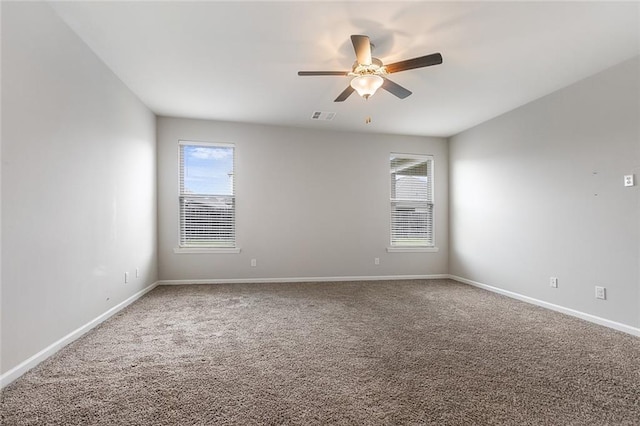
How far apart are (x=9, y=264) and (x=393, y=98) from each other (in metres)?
3.88

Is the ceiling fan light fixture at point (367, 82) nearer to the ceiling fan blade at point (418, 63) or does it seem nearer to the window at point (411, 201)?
the ceiling fan blade at point (418, 63)

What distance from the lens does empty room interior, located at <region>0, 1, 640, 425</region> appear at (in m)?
1.90

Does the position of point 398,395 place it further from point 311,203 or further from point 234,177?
point 234,177

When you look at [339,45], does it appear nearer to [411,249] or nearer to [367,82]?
[367,82]

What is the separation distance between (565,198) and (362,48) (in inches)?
118

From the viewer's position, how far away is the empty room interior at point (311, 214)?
1.90 metres

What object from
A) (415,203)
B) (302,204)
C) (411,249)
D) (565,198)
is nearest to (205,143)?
(302,204)

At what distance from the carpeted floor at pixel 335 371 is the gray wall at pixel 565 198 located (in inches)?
20.9

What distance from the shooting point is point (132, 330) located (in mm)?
2854

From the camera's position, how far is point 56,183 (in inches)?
92.2

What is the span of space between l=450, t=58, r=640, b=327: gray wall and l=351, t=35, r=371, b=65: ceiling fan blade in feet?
8.62

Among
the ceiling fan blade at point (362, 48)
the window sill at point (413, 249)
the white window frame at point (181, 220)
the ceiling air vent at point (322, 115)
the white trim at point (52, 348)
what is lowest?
the white trim at point (52, 348)

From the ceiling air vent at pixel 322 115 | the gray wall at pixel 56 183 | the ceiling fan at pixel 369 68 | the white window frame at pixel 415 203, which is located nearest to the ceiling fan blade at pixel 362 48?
the ceiling fan at pixel 369 68

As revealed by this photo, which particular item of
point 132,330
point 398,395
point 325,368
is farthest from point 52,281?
point 398,395
